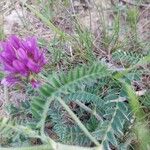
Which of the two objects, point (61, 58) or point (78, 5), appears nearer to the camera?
point (61, 58)

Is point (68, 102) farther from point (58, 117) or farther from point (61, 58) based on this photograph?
point (61, 58)

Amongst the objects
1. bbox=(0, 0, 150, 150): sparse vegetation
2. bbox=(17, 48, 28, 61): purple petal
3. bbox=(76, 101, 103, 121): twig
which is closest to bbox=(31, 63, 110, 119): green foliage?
bbox=(0, 0, 150, 150): sparse vegetation

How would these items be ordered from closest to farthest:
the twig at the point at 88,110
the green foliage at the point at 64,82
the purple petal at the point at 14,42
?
the green foliage at the point at 64,82 → the purple petal at the point at 14,42 → the twig at the point at 88,110

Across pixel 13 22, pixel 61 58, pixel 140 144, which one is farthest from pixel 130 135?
pixel 13 22

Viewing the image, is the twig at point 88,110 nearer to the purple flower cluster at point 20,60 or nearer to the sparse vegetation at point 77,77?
the sparse vegetation at point 77,77

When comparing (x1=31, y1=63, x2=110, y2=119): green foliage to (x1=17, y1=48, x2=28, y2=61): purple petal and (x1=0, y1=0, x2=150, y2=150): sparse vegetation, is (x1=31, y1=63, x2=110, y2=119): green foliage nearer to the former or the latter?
(x1=0, y1=0, x2=150, y2=150): sparse vegetation

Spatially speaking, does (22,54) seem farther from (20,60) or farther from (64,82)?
(64,82)

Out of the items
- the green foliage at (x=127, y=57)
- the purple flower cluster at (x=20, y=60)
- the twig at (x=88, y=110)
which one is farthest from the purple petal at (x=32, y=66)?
the green foliage at (x=127, y=57)

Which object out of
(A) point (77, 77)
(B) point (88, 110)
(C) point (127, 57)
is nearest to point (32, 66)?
(A) point (77, 77)
